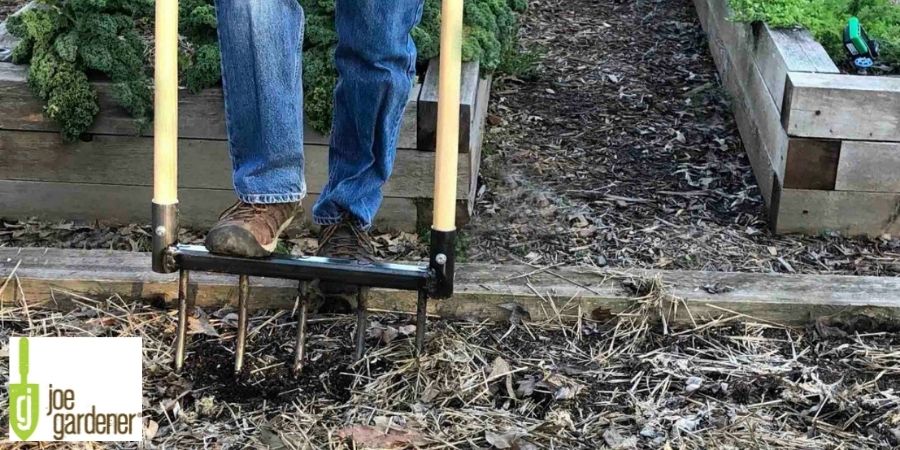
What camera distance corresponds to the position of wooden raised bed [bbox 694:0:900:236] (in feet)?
10.9

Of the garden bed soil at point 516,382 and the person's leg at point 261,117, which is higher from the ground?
the person's leg at point 261,117

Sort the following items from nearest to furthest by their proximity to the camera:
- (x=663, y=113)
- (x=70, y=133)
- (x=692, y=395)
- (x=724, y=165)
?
1. (x=692, y=395)
2. (x=70, y=133)
3. (x=724, y=165)
4. (x=663, y=113)

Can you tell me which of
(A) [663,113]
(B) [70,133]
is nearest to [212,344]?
(B) [70,133]

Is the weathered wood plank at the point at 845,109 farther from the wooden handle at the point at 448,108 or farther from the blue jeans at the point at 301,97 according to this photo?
the wooden handle at the point at 448,108

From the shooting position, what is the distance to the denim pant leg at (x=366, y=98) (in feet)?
8.21

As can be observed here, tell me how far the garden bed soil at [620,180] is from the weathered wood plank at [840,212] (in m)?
0.04

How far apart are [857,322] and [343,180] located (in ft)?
4.45

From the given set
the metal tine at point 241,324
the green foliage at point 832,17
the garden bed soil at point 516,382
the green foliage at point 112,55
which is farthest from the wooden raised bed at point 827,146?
the metal tine at point 241,324

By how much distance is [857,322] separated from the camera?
2754mm

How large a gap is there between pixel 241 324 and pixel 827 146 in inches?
75.9

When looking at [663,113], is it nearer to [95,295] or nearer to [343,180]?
[343,180]

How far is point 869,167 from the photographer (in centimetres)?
338

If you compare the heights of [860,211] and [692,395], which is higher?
[860,211]

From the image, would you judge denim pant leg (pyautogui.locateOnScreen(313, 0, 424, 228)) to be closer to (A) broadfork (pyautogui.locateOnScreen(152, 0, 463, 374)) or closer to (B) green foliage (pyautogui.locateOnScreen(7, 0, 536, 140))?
(A) broadfork (pyautogui.locateOnScreen(152, 0, 463, 374))
